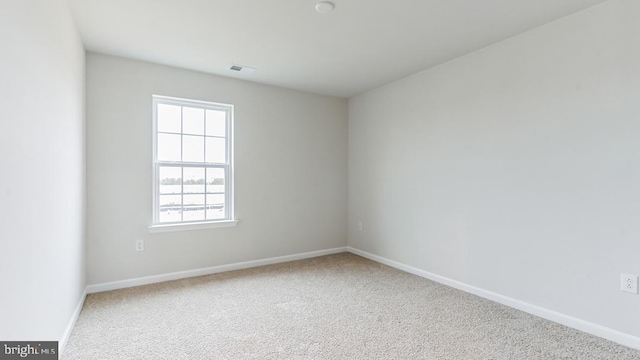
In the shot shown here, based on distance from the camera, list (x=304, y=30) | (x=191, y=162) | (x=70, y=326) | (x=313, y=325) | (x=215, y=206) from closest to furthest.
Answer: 1. (x=70, y=326)
2. (x=313, y=325)
3. (x=304, y=30)
4. (x=191, y=162)
5. (x=215, y=206)

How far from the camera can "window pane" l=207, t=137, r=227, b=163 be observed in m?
3.91

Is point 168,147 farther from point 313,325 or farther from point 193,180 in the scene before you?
point 313,325

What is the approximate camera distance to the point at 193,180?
12.4ft

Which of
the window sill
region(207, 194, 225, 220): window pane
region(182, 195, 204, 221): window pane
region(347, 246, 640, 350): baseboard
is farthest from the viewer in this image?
region(207, 194, 225, 220): window pane

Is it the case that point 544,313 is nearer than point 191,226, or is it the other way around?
point 544,313

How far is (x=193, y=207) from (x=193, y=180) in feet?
1.04

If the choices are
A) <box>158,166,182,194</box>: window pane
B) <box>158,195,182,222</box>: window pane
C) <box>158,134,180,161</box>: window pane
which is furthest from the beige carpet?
<box>158,134,180,161</box>: window pane

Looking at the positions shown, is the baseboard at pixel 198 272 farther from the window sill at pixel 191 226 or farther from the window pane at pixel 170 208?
the window pane at pixel 170 208

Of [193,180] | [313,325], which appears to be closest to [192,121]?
[193,180]

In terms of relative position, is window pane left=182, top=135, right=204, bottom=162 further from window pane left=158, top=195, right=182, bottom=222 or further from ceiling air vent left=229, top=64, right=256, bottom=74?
ceiling air vent left=229, top=64, right=256, bottom=74

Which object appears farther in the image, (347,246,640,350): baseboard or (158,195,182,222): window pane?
(158,195,182,222): window pane

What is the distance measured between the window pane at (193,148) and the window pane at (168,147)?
7 centimetres

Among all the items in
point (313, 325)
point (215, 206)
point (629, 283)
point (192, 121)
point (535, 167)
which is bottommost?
point (313, 325)

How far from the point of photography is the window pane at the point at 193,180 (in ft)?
12.3
